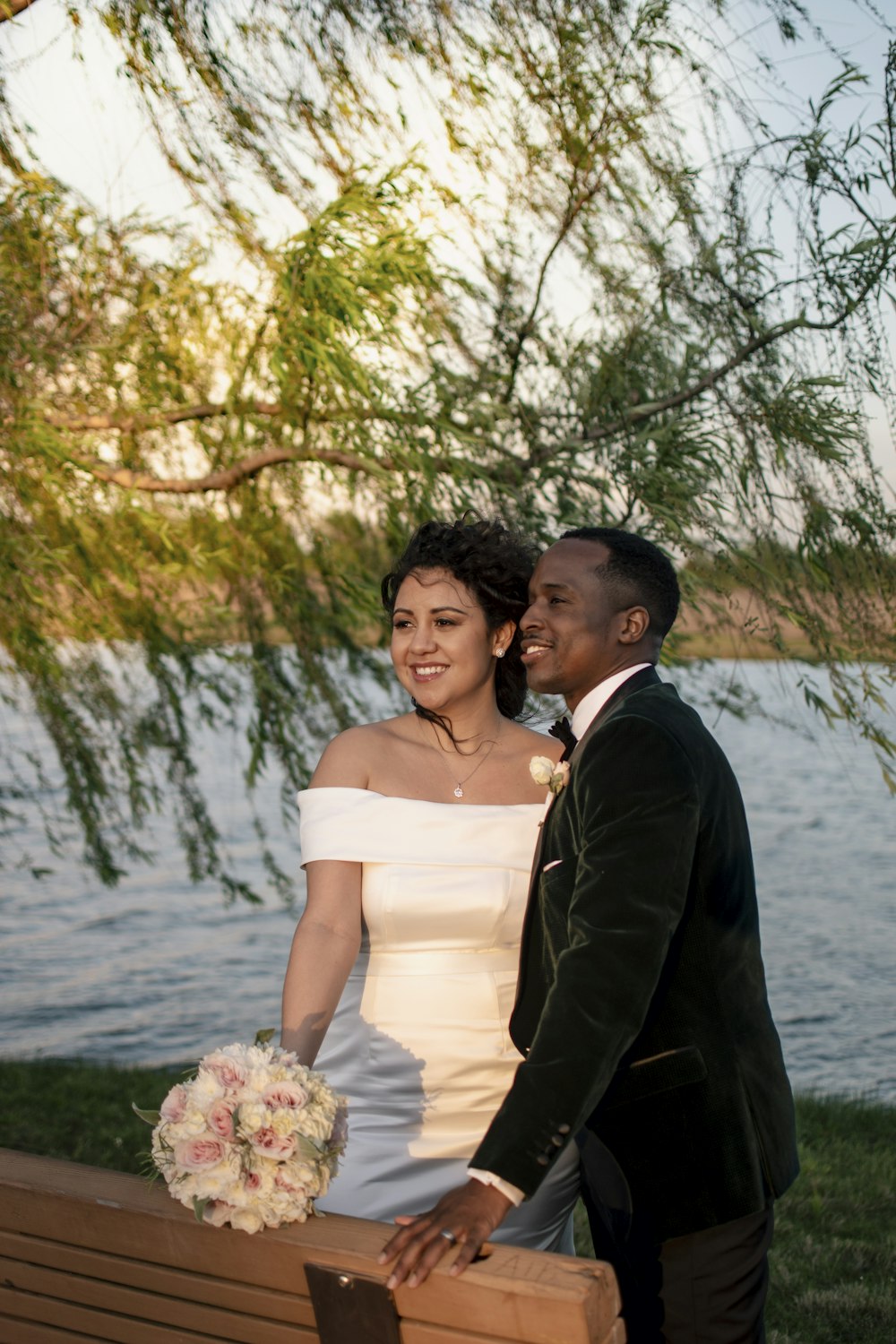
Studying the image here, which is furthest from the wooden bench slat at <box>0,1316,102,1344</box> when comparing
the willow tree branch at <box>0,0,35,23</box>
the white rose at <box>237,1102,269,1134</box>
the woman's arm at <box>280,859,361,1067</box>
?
the willow tree branch at <box>0,0,35,23</box>

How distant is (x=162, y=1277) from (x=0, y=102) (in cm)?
329

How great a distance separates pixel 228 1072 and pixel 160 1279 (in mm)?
272

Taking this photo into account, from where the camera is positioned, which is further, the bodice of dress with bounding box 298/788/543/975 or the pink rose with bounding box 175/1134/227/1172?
the bodice of dress with bounding box 298/788/543/975

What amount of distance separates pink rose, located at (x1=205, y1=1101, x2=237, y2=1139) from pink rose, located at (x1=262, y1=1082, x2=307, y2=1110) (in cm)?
5

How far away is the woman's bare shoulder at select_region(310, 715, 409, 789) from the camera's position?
8.56 feet

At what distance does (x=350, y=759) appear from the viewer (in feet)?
8.64

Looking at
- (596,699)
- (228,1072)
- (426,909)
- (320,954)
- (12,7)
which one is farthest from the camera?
(12,7)

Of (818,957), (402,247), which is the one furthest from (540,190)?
(818,957)

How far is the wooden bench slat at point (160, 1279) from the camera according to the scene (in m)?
1.70

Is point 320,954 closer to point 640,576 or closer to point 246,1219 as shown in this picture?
point 246,1219

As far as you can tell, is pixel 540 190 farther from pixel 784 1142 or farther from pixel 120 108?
pixel 784 1142

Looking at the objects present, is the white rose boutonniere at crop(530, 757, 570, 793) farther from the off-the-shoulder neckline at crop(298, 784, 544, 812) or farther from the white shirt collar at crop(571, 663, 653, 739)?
the off-the-shoulder neckline at crop(298, 784, 544, 812)

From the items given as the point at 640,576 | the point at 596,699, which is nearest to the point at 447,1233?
the point at 596,699

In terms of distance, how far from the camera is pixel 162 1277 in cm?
176
